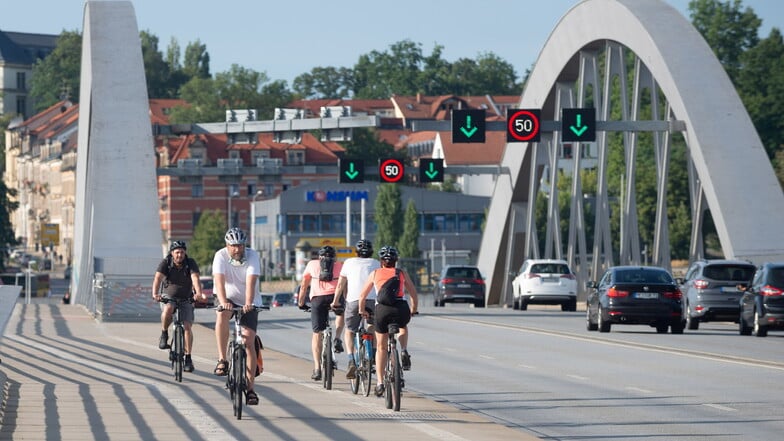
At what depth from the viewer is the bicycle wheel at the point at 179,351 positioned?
66.0 feet

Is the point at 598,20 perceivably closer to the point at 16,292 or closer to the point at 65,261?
the point at 16,292

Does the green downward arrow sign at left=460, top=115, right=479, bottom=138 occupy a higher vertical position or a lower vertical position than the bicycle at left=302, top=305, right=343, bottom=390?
higher

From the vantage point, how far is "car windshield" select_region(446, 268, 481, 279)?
60.9 meters

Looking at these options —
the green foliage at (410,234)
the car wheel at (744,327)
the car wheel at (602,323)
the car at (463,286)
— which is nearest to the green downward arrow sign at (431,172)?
the car at (463,286)

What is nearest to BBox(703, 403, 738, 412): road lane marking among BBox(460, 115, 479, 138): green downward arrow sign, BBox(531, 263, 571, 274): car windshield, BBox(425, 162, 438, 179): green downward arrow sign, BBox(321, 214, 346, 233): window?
BBox(460, 115, 479, 138): green downward arrow sign

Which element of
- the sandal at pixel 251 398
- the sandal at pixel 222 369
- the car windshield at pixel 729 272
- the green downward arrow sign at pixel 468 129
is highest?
the green downward arrow sign at pixel 468 129

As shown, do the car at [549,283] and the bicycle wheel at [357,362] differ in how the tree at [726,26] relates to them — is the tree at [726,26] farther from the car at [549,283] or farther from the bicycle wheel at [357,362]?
the bicycle wheel at [357,362]

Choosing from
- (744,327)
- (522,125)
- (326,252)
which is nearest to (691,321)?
(744,327)

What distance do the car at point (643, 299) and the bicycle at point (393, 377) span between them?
18.5m

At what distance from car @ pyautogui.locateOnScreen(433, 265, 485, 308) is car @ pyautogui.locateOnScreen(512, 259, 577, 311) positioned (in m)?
7.73

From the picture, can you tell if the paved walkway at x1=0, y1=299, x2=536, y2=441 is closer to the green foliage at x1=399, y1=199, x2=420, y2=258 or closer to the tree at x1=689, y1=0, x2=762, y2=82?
the tree at x1=689, y1=0, x2=762, y2=82

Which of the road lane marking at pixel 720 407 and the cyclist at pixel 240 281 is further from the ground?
the cyclist at pixel 240 281

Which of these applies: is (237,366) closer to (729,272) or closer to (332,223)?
(729,272)

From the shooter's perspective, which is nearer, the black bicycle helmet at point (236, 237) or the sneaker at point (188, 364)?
the black bicycle helmet at point (236, 237)
